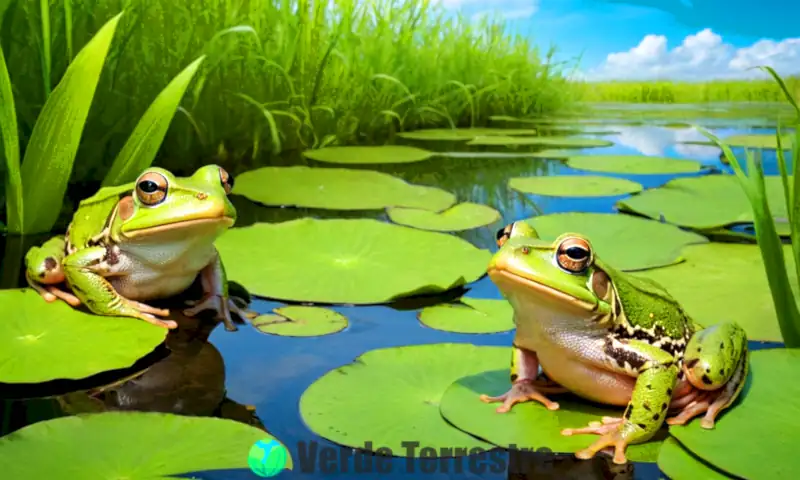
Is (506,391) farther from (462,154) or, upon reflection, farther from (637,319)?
(462,154)

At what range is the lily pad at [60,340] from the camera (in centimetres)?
137

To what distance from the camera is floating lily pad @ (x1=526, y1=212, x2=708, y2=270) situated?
220 cm

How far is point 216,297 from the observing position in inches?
71.1

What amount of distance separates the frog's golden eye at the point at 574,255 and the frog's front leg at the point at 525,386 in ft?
0.68

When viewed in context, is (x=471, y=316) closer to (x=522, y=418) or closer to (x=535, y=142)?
(x=522, y=418)

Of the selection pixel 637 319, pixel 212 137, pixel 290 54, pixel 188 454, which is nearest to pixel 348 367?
pixel 188 454

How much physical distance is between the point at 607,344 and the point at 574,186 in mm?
2346

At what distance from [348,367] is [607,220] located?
4.78ft

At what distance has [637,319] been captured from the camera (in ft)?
4.10

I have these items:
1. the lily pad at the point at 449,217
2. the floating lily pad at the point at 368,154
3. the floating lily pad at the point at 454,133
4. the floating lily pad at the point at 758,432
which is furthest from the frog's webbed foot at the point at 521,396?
the floating lily pad at the point at 454,133

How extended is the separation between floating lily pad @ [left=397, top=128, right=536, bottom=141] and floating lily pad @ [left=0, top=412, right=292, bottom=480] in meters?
4.47

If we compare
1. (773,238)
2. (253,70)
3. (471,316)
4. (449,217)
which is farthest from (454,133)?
A: (773,238)

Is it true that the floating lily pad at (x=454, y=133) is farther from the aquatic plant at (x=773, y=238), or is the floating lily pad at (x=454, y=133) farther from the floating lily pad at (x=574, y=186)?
the aquatic plant at (x=773, y=238)

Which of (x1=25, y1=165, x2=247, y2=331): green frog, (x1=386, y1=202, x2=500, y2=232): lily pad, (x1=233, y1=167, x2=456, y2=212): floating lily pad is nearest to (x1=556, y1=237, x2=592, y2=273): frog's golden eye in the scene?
(x1=25, y1=165, x2=247, y2=331): green frog
